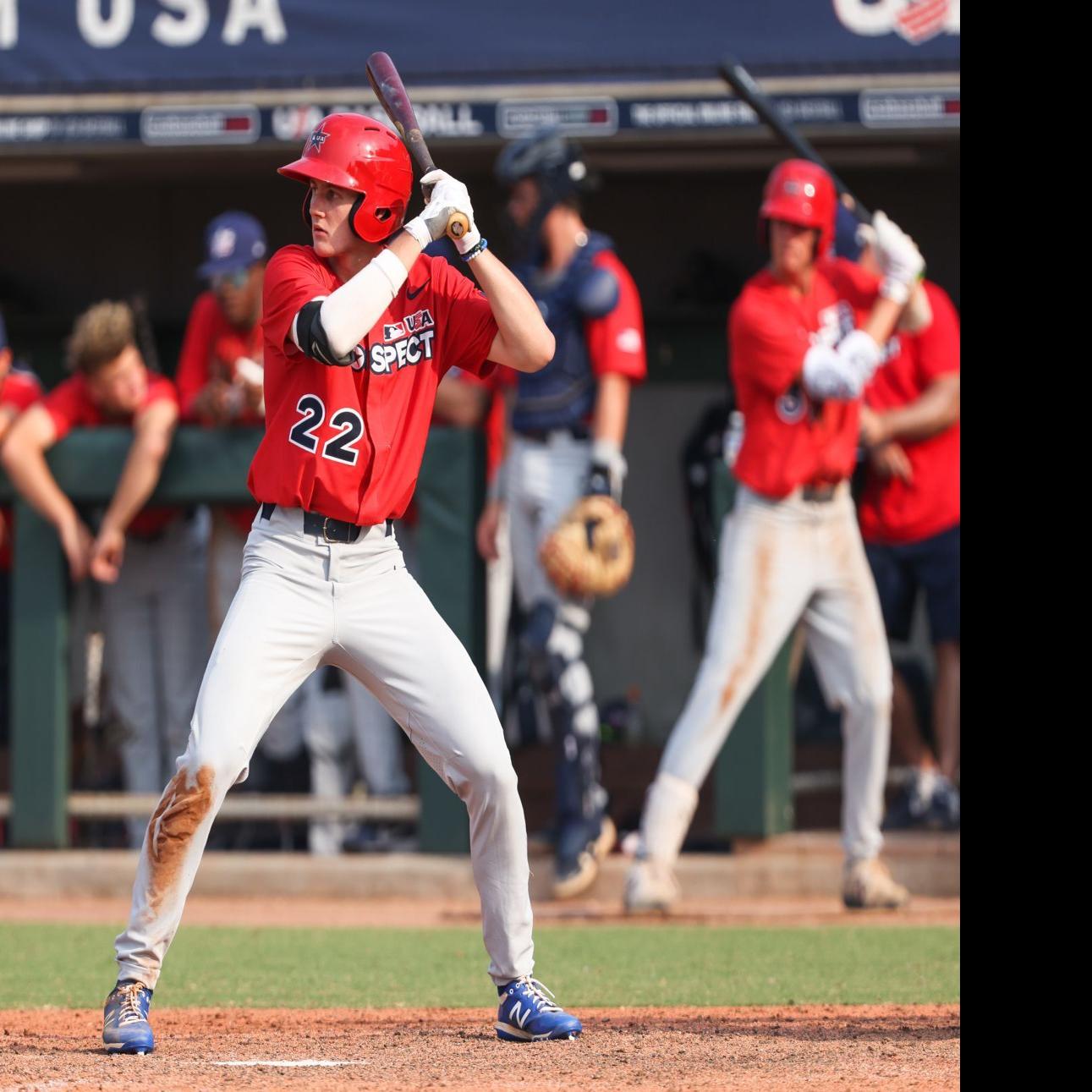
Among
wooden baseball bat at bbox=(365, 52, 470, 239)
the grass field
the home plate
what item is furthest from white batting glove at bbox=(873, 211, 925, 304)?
the home plate

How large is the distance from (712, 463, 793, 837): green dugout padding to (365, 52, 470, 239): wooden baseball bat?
274cm

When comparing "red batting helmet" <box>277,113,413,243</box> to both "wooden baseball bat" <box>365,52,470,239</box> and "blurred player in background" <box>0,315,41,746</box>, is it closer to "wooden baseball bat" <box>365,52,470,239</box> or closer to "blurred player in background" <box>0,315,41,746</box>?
"wooden baseball bat" <box>365,52,470,239</box>

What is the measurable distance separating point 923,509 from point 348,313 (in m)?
3.57

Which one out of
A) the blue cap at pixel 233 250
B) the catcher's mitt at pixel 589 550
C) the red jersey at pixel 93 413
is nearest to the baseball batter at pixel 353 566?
the catcher's mitt at pixel 589 550

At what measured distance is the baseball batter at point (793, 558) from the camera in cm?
596

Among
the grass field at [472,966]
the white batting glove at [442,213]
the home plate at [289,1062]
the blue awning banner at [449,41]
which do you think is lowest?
the grass field at [472,966]

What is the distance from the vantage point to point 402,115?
13.4ft

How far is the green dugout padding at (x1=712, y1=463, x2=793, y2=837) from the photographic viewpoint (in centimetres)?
661

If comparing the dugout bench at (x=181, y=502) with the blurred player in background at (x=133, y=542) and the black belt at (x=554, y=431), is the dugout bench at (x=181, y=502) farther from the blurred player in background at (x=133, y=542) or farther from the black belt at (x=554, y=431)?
the black belt at (x=554, y=431)

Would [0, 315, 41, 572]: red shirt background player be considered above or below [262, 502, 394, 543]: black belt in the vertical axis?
above

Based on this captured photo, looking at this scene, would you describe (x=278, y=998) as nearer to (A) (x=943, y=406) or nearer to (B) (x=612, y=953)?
(B) (x=612, y=953)

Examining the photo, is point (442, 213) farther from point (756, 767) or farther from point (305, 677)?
point (756, 767)

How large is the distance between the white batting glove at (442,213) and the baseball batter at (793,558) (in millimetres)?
2180

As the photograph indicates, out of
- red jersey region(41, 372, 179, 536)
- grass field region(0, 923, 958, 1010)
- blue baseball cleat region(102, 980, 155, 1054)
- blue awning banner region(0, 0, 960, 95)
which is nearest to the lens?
blue baseball cleat region(102, 980, 155, 1054)
